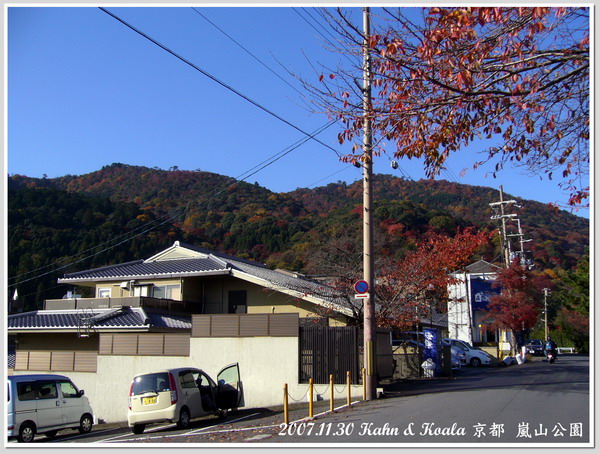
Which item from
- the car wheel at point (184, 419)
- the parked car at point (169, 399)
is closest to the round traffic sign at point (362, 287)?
the parked car at point (169, 399)

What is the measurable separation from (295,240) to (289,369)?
1354 inches

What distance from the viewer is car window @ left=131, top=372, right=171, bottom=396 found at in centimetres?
1545

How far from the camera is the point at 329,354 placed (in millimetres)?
18047

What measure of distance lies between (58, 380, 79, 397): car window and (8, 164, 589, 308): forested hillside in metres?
10.1

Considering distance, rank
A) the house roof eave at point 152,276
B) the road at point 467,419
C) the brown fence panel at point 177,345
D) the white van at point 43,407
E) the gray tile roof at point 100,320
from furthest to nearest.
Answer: the house roof eave at point 152,276 → the gray tile roof at point 100,320 → the brown fence panel at point 177,345 → the white van at point 43,407 → the road at point 467,419

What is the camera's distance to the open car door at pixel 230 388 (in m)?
17.4

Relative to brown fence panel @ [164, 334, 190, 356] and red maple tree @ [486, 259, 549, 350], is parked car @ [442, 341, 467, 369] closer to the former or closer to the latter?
red maple tree @ [486, 259, 549, 350]

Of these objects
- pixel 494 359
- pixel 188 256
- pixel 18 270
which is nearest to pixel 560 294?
pixel 494 359

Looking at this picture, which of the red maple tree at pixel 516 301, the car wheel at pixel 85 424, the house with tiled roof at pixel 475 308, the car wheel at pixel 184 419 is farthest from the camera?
the house with tiled roof at pixel 475 308

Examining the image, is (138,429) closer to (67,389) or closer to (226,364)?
(67,389)

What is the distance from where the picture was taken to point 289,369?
725 inches

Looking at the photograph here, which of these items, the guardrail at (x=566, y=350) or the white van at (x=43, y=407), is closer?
the white van at (x=43, y=407)

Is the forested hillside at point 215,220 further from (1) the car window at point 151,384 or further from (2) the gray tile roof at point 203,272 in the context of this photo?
(1) the car window at point 151,384

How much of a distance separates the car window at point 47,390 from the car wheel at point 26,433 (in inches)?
32.6
